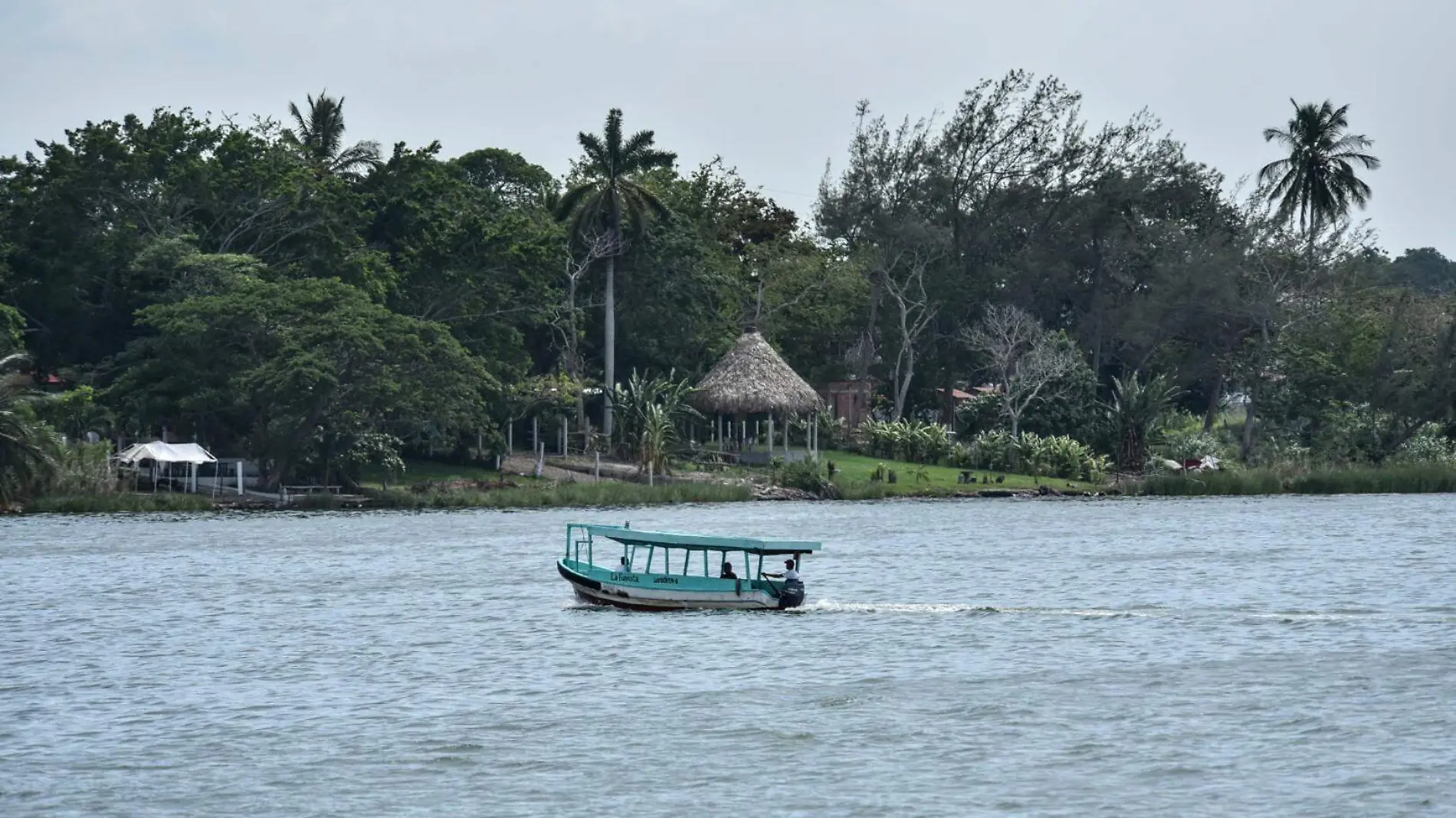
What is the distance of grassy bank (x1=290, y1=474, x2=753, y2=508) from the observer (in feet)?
214

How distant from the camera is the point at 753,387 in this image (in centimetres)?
7650

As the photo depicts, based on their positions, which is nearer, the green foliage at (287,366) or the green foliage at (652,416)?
the green foliage at (287,366)

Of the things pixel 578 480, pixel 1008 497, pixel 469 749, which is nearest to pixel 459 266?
pixel 578 480

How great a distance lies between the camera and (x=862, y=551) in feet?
175

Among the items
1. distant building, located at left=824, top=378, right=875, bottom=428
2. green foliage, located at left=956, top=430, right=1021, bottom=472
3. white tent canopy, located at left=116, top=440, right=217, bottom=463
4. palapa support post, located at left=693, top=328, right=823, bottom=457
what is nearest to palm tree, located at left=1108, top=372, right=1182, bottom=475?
green foliage, located at left=956, top=430, right=1021, bottom=472

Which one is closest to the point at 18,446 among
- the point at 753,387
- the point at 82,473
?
the point at 82,473

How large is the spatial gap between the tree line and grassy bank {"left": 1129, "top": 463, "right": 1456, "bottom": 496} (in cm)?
511

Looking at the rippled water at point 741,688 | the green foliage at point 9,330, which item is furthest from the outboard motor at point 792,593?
the green foliage at point 9,330

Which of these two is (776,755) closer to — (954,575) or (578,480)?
(954,575)

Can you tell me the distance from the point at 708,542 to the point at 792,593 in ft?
6.98

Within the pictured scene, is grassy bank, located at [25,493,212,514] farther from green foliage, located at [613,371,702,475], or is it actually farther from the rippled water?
green foliage, located at [613,371,702,475]

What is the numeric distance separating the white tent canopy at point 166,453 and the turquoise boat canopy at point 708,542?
30.0 meters

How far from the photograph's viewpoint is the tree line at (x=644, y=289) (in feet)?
216

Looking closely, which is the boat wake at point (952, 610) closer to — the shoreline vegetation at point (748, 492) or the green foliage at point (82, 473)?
the shoreline vegetation at point (748, 492)
